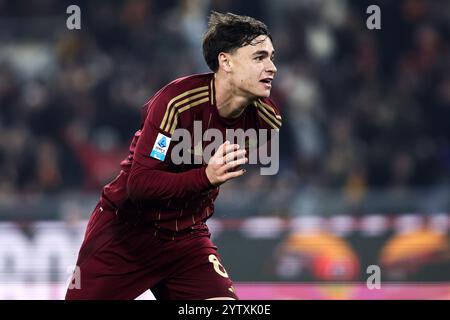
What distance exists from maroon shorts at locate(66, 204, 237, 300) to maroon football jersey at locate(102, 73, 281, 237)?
0.11m

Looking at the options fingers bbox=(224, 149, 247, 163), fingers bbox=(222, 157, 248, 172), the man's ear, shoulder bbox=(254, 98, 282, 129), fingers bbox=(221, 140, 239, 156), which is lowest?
fingers bbox=(222, 157, 248, 172)

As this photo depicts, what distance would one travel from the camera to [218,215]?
10.7 metres

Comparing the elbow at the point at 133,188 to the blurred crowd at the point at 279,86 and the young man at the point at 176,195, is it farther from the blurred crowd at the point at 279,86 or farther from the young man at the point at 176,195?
the blurred crowd at the point at 279,86

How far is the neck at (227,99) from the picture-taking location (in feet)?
20.1

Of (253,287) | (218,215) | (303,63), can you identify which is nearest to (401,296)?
(253,287)

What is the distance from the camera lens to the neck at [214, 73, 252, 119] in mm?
6117

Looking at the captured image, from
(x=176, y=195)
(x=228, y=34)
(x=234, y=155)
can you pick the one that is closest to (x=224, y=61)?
(x=228, y=34)

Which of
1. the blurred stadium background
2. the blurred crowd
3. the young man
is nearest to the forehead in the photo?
the young man

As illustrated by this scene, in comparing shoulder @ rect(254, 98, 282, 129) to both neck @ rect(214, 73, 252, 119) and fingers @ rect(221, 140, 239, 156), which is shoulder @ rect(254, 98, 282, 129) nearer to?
neck @ rect(214, 73, 252, 119)

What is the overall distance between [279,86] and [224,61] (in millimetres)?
6871

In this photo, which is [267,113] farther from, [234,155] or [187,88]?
[234,155]

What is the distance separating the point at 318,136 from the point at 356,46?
4.78ft

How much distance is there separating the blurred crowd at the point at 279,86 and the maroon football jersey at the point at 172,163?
5299mm

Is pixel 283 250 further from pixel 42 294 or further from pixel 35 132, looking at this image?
pixel 35 132
